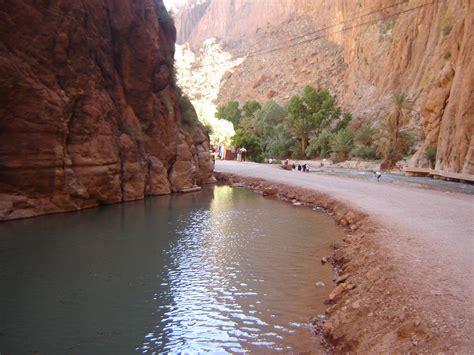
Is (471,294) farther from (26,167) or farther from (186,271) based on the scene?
(26,167)

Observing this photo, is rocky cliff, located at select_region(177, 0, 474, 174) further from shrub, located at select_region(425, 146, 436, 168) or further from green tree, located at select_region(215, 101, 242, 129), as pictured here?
green tree, located at select_region(215, 101, 242, 129)

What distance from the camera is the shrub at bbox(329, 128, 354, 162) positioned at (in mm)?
48438

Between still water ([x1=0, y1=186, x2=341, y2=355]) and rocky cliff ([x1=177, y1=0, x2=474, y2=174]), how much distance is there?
17.1 metres

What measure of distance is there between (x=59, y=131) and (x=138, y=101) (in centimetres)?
644

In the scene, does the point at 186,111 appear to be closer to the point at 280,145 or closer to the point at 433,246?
the point at 433,246

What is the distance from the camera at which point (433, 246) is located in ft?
29.2

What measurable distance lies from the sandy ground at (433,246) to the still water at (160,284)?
1.71 metres

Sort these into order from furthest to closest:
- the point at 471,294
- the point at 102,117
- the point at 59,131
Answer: the point at 102,117 < the point at 59,131 < the point at 471,294

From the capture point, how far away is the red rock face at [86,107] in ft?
53.0

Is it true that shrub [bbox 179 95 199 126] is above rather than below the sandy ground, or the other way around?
above

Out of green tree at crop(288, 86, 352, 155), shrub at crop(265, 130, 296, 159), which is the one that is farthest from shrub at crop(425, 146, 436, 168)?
shrub at crop(265, 130, 296, 159)

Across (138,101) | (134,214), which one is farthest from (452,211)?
(138,101)

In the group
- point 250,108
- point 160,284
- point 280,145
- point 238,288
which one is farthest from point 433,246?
point 250,108

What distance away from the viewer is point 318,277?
9609 millimetres
